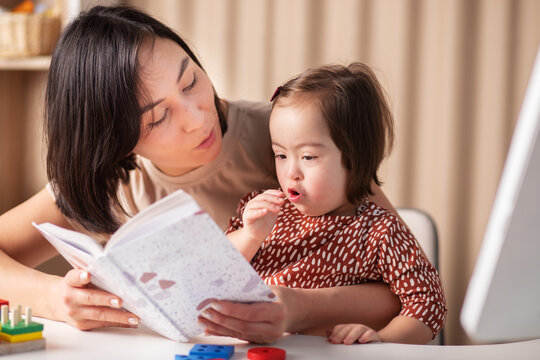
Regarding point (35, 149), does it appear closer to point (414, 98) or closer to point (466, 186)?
point (414, 98)

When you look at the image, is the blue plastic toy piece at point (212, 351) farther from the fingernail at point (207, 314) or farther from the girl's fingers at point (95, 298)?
the girl's fingers at point (95, 298)

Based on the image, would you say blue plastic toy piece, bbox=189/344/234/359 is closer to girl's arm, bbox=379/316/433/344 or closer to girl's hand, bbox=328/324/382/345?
girl's hand, bbox=328/324/382/345

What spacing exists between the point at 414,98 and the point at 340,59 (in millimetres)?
283

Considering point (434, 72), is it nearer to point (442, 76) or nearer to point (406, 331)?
point (442, 76)

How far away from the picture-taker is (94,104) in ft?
3.57

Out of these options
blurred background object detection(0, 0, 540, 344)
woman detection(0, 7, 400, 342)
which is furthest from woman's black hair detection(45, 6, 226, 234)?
blurred background object detection(0, 0, 540, 344)

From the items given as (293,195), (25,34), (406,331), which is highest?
(25,34)

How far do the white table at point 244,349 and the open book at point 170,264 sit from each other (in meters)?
0.04

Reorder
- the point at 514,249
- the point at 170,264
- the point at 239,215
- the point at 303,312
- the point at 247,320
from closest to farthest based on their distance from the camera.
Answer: the point at 514,249, the point at 170,264, the point at 247,320, the point at 303,312, the point at 239,215

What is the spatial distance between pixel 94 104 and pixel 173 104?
0.13 meters

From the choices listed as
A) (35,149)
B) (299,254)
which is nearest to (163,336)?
(299,254)

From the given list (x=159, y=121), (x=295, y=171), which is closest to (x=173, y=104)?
(x=159, y=121)

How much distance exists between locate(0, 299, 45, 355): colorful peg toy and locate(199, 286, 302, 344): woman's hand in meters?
0.21

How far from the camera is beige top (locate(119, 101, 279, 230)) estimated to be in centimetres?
138
